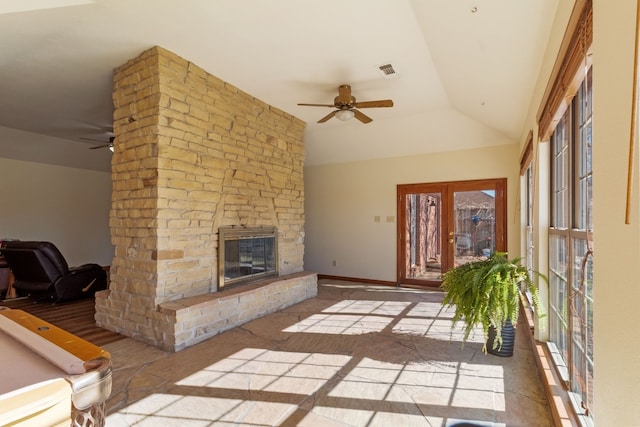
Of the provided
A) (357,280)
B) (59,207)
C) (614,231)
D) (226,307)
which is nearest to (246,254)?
(226,307)

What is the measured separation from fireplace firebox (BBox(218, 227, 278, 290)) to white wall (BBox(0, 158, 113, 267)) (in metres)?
5.37

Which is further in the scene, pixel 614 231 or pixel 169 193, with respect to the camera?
pixel 169 193

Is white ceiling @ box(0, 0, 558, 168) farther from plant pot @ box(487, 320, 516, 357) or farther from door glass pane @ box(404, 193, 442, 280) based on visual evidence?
plant pot @ box(487, 320, 516, 357)

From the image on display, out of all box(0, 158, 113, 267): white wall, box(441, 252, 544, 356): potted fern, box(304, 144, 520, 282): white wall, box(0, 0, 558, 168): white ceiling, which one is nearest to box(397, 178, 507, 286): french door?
box(304, 144, 520, 282): white wall

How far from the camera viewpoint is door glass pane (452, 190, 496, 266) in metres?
5.71

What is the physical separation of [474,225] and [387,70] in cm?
340

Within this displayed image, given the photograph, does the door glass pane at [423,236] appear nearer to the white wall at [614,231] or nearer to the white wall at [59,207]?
the white wall at [614,231]

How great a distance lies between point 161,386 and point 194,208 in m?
1.83

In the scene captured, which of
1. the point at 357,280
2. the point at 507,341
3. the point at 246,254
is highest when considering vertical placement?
the point at 246,254

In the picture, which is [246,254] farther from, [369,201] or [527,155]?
[527,155]

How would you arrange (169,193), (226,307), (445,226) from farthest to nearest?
→ (445,226) → (226,307) → (169,193)

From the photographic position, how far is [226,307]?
145 inches

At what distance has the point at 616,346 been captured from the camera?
1.02 m

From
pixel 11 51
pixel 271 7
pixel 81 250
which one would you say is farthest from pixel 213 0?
pixel 81 250
